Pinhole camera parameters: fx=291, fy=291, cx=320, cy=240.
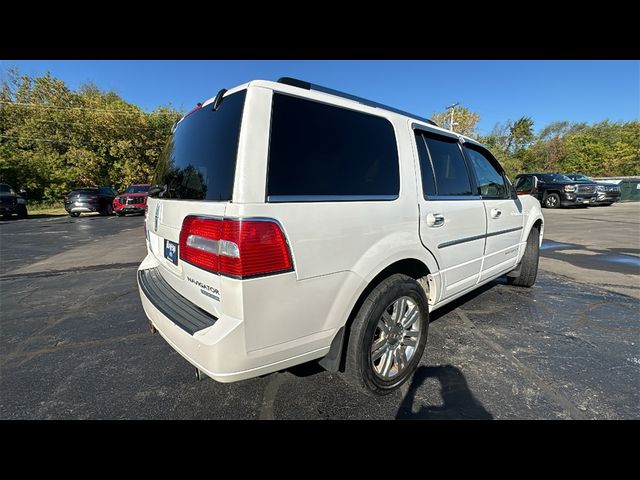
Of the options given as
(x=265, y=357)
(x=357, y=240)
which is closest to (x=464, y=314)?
(x=357, y=240)

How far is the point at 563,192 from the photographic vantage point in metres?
15.7

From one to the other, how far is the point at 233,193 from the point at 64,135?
35.6 m

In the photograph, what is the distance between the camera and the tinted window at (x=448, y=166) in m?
2.52

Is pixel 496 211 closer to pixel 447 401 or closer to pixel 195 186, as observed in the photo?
pixel 447 401

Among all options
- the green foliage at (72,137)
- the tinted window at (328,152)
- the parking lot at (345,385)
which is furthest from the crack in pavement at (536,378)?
the green foliage at (72,137)

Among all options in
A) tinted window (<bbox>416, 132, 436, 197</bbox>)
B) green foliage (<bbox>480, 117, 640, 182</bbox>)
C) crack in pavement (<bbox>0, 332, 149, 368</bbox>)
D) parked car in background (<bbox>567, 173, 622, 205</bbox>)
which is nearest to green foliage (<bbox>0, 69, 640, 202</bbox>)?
crack in pavement (<bbox>0, 332, 149, 368</bbox>)

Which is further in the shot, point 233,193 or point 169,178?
point 169,178

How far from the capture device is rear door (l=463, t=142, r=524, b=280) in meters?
3.06

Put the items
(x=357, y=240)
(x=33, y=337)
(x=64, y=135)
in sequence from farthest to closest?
1. (x=64, y=135)
2. (x=33, y=337)
3. (x=357, y=240)

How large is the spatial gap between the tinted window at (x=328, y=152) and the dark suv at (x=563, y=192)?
17126mm

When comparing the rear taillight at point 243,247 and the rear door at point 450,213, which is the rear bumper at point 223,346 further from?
the rear door at point 450,213
